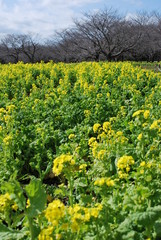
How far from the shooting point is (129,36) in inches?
1147

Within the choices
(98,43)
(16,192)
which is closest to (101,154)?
(16,192)

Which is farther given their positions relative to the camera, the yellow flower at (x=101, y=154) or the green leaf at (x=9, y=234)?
the yellow flower at (x=101, y=154)

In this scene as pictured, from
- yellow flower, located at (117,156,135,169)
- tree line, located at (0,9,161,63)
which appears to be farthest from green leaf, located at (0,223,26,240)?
tree line, located at (0,9,161,63)

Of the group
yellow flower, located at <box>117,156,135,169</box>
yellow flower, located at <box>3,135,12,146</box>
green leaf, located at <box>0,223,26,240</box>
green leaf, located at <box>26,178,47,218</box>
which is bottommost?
green leaf, located at <box>0,223,26,240</box>

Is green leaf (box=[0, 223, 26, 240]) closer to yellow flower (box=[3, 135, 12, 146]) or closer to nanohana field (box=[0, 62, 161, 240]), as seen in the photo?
nanohana field (box=[0, 62, 161, 240])

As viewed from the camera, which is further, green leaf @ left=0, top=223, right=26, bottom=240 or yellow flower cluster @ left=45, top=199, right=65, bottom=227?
green leaf @ left=0, top=223, right=26, bottom=240

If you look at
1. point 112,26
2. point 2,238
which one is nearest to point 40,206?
point 2,238

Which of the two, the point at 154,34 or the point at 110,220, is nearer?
the point at 110,220

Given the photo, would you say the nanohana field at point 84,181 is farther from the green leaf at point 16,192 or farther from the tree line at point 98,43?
the tree line at point 98,43

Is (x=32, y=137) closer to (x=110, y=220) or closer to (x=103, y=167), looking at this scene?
(x=103, y=167)

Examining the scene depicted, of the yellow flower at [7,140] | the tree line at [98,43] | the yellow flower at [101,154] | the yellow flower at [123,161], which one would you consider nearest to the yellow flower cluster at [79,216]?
the yellow flower at [123,161]

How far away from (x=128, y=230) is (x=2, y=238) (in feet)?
2.75

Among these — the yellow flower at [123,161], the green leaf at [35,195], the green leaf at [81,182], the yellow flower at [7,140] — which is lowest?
the green leaf at [81,182]

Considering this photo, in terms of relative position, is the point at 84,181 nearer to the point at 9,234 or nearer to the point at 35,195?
the point at 35,195
